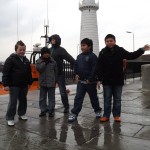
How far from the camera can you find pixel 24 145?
14.0ft

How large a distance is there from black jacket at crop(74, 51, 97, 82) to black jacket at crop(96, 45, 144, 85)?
0.12 meters

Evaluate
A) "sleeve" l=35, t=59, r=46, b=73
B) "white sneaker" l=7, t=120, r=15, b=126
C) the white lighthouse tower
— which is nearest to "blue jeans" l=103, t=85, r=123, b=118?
"sleeve" l=35, t=59, r=46, b=73

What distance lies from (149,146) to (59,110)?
10.6 ft

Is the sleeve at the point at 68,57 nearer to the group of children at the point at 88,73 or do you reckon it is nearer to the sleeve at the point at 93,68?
the group of children at the point at 88,73

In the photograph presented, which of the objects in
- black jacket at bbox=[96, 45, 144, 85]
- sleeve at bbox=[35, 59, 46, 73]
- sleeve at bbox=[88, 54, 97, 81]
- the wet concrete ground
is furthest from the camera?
sleeve at bbox=[35, 59, 46, 73]

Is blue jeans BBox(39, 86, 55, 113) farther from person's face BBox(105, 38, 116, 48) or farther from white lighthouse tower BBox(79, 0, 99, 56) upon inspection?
white lighthouse tower BBox(79, 0, 99, 56)

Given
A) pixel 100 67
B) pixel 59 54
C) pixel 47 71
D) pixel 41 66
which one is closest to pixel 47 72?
pixel 47 71

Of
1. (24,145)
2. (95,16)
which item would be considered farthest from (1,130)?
(95,16)

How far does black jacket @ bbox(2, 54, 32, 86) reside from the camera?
222 inches

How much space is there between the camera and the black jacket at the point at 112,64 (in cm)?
566

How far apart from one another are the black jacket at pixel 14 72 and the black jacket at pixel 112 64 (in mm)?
1446

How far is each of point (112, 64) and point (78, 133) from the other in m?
1.52

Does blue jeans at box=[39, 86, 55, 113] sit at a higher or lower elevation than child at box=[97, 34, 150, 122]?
lower

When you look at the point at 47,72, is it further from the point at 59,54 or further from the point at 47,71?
the point at 59,54
